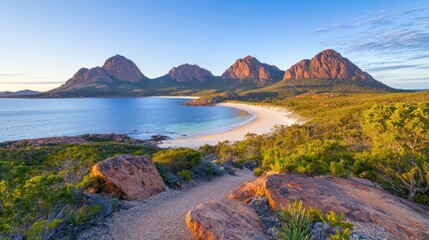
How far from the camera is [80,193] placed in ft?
28.4

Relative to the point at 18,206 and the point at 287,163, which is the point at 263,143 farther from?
the point at 18,206

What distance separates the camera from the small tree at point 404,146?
36.4 ft

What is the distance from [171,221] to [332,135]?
30061mm

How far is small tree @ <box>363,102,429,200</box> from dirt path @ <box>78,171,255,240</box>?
24.7 feet

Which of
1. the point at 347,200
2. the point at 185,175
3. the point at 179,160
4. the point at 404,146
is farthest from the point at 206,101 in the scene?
the point at 347,200

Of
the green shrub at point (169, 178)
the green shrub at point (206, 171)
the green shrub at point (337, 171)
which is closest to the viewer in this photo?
the green shrub at point (337, 171)

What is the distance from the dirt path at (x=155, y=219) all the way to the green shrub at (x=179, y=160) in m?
2.79

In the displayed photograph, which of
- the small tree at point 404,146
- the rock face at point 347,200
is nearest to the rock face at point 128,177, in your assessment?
the rock face at point 347,200

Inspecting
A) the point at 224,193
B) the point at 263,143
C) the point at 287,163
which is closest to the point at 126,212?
the point at 224,193

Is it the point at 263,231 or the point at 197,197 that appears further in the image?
the point at 197,197

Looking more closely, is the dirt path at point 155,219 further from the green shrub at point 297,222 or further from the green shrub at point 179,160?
the green shrub at point 179,160

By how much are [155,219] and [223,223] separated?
302cm

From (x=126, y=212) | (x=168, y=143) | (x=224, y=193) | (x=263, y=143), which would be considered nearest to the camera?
(x=126, y=212)

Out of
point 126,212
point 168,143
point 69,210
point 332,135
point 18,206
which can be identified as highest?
point 18,206
